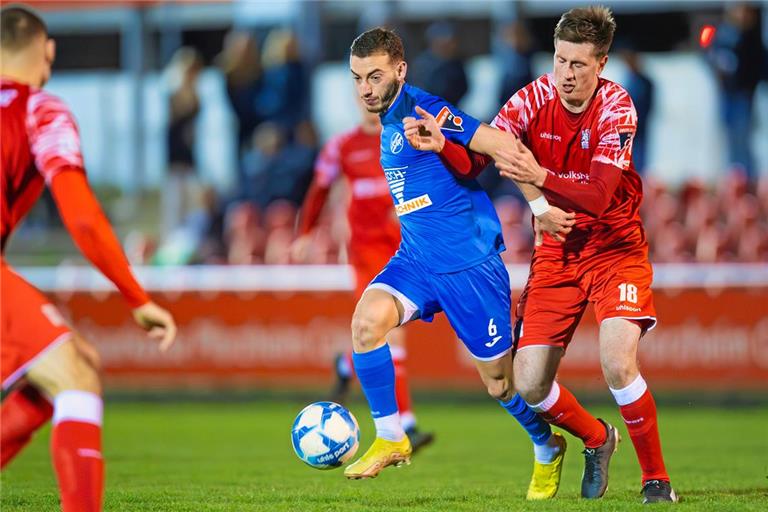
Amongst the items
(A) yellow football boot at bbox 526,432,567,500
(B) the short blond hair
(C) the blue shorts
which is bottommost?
(A) yellow football boot at bbox 526,432,567,500

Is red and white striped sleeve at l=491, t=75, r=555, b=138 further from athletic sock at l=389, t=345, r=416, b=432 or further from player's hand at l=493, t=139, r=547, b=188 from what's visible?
athletic sock at l=389, t=345, r=416, b=432

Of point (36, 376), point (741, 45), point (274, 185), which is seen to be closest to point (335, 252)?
point (274, 185)

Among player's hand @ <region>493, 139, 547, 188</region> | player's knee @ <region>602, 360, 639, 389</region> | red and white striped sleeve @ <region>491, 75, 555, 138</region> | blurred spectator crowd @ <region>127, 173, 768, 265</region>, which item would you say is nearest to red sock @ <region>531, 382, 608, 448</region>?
player's knee @ <region>602, 360, 639, 389</region>

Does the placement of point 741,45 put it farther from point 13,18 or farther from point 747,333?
point 13,18

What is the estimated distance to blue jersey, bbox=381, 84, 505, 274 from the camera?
7.23 m

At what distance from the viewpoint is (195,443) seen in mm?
11289

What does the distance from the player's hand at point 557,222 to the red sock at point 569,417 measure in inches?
36.3

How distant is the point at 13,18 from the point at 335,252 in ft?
32.9

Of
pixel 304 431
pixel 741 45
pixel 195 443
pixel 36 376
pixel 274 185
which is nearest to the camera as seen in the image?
pixel 36 376

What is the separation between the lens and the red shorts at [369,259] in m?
11.1

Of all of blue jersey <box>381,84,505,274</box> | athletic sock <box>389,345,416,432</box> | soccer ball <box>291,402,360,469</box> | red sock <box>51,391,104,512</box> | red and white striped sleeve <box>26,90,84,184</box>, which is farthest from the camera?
athletic sock <box>389,345,416,432</box>

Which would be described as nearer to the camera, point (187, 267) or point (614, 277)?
point (614, 277)

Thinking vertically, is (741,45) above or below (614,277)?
above

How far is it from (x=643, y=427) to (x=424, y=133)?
2000 millimetres
